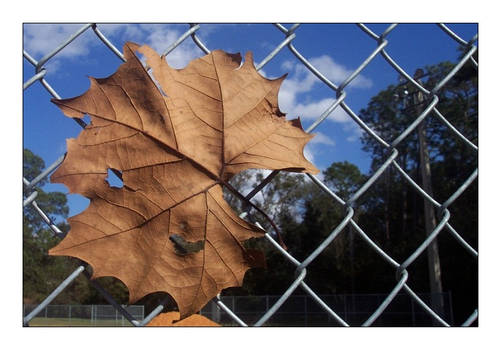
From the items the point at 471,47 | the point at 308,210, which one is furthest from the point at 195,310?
the point at 308,210

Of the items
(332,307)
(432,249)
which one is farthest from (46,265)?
(332,307)

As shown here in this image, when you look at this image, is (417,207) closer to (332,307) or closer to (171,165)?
(332,307)

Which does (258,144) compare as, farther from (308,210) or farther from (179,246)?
(308,210)

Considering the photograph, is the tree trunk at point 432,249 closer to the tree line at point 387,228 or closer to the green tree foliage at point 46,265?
the tree line at point 387,228

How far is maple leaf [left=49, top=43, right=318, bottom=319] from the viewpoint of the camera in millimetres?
507

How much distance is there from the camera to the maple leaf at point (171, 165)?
20.0 inches

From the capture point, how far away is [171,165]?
54 cm

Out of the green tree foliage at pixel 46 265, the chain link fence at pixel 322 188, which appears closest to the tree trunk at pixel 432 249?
→ the green tree foliage at pixel 46 265

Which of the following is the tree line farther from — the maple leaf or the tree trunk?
the maple leaf

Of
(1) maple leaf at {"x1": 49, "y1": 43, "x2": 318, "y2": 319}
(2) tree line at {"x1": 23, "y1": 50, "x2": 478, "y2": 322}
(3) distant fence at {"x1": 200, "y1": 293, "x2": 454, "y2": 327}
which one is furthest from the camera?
(3) distant fence at {"x1": 200, "y1": 293, "x2": 454, "y2": 327}

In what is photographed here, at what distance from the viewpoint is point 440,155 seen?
30.6ft

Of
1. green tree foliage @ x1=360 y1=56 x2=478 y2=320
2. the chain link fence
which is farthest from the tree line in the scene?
the chain link fence

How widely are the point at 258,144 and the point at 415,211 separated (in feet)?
44.0

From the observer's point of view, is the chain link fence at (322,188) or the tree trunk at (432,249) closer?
the chain link fence at (322,188)
